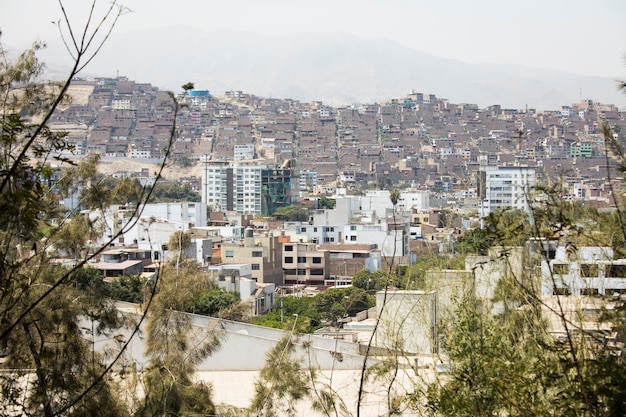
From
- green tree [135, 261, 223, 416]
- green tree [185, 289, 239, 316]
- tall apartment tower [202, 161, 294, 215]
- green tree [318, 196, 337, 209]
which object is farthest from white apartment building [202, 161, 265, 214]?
green tree [135, 261, 223, 416]

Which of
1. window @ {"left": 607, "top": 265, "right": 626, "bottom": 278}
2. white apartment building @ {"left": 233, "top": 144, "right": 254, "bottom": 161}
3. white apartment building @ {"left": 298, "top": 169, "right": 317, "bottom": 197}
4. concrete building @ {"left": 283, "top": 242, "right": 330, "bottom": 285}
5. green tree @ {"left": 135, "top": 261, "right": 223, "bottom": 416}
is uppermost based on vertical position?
white apartment building @ {"left": 233, "top": 144, "right": 254, "bottom": 161}

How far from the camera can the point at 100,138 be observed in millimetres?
71250

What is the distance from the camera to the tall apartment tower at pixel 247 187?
44.6 metres

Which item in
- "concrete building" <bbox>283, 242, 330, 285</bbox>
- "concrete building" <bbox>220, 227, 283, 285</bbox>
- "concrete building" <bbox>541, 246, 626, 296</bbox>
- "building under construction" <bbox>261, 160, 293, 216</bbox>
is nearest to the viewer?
"concrete building" <bbox>541, 246, 626, 296</bbox>

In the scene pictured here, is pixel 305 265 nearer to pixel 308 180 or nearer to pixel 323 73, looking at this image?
pixel 308 180

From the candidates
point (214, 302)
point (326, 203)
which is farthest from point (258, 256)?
point (326, 203)

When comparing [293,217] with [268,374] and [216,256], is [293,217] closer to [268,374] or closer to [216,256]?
[216,256]

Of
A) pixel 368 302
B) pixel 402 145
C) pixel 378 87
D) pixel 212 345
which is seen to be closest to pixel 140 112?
pixel 402 145

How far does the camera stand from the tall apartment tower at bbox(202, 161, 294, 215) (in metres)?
44.6

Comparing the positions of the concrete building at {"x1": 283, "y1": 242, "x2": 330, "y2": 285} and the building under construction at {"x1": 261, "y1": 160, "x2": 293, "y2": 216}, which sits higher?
the building under construction at {"x1": 261, "y1": 160, "x2": 293, "y2": 216}

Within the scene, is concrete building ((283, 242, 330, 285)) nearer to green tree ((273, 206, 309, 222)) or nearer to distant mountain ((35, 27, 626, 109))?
green tree ((273, 206, 309, 222))

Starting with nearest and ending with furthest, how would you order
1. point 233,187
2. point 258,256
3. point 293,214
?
point 258,256
point 293,214
point 233,187

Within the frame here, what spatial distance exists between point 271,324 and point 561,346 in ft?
30.1

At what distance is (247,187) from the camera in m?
46.8
